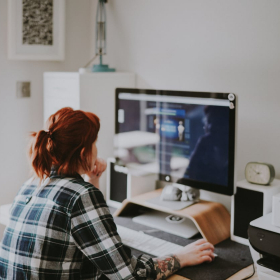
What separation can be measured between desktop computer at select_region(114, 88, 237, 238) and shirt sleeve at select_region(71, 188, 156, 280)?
2.30ft

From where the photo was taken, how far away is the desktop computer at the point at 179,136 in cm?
188

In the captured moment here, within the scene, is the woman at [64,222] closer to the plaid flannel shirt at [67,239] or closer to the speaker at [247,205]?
the plaid flannel shirt at [67,239]

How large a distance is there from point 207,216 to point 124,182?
1.81 ft

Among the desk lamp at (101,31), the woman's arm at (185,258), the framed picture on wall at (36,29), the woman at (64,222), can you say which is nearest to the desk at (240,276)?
the woman's arm at (185,258)

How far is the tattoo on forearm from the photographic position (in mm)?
1550

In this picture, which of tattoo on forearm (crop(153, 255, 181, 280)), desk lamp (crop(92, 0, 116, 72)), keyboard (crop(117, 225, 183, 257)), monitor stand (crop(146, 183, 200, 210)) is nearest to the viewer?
tattoo on forearm (crop(153, 255, 181, 280))

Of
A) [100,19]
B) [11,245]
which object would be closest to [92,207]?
[11,245]

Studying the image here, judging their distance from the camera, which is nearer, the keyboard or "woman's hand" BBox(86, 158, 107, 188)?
the keyboard

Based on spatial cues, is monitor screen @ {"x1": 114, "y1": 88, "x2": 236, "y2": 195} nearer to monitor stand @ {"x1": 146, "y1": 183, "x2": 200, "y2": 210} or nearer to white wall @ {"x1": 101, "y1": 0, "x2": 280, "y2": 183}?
monitor stand @ {"x1": 146, "y1": 183, "x2": 200, "y2": 210}

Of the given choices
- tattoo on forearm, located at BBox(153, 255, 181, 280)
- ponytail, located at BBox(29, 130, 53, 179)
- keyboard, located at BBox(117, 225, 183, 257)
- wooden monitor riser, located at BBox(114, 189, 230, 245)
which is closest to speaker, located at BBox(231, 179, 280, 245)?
wooden monitor riser, located at BBox(114, 189, 230, 245)

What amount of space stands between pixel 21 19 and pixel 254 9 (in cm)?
123

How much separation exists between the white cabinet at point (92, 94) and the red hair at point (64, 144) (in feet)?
3.13

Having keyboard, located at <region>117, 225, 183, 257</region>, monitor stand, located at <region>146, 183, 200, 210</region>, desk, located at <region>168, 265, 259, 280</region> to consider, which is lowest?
desk, located at <region>168, 265, 259, 280</region>

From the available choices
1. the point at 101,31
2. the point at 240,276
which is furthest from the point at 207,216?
the point at 101,31
